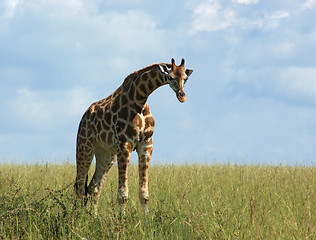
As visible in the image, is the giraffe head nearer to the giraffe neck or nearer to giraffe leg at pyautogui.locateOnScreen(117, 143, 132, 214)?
the giraffe neck

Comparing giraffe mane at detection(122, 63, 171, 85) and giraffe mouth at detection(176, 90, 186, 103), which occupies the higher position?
giraffe mane at detection(122, 63, 171, 85)

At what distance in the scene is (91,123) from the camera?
808 centimetres

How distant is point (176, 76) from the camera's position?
6547 mm

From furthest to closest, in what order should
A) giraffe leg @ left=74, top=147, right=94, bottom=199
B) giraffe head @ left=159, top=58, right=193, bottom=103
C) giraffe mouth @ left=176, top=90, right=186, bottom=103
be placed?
giraffe leg @ left=74, top=147, right=94, bottom=199
giraffe head @ left=159, top=58, right=193, bottom=103
giraffe mouth @ left=176, top=90, right=186, bottom=103

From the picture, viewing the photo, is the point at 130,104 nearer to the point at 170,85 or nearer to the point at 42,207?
the point at 170,85

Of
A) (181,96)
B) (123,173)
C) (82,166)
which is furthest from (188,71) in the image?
(82,166)

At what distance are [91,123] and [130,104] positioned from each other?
1.21m

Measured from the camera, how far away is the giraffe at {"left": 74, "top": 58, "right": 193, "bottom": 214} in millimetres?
6852

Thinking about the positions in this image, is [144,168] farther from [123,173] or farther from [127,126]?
[127,126]

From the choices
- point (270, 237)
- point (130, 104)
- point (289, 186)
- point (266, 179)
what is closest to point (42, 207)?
point (130, 104)

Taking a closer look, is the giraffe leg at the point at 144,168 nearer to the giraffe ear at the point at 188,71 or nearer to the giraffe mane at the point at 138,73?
the giraffe mane at the point at 138,73

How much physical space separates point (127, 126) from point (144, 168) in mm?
769

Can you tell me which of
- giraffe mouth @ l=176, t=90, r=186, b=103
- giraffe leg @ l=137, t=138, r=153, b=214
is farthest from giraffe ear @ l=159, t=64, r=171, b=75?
giraffe leg @ l=137, t=138, r=153, b=214

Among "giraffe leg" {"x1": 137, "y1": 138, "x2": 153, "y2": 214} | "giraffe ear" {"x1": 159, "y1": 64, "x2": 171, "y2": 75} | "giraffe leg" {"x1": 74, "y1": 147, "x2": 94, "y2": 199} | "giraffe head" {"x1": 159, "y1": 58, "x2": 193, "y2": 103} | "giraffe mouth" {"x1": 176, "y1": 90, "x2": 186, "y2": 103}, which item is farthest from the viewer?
"giraffe leg" {"x1": 74, "y1": 147, "x2": 94, "y2": 199}
